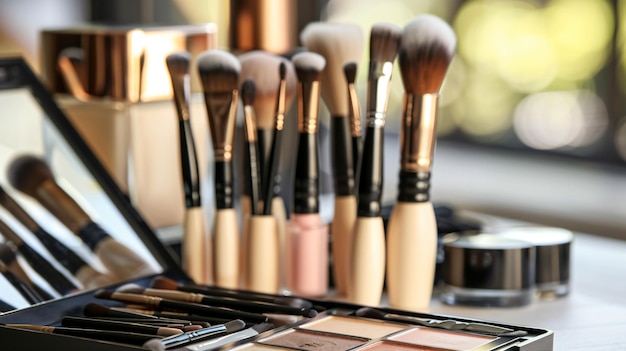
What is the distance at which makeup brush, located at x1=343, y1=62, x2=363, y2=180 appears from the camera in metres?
0.69

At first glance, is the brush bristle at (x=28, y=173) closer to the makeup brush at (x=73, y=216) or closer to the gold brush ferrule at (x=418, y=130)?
the makeup brush at (x=73, y=216)

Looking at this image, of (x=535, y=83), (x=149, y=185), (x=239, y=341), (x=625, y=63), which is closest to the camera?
(x=239, y=341)

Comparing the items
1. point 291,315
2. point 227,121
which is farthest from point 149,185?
point 291,315

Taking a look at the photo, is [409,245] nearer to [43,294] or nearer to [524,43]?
[43,294]

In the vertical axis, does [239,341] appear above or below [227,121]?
below

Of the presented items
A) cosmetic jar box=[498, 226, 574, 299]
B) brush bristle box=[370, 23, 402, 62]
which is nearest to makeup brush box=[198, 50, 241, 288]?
brush bristle box=[370, 23, 402, 62]

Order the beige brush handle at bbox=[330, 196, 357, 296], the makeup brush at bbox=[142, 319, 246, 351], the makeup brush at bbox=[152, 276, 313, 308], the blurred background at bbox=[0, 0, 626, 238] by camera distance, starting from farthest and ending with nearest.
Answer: the blurred background at bbox=[0, 0, 626, 238]
the beige brush handle at bbox=[330, 196, 357, 296]
the makeup brush at bbox=[152, 276, 313, 308]
the makeup brush at bbox=[142, 319, 246, 351]

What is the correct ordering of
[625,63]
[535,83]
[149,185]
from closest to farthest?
[149,185]
[625,63]
[535,83]

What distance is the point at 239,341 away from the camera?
21.9 inches

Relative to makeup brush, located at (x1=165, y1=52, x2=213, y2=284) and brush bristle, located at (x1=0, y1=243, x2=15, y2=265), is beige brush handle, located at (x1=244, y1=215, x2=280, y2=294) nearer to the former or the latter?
makeup brush, located at (x1=165, y1=52, x2=213, y2=284)

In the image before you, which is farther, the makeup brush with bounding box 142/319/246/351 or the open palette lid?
the open palette lid

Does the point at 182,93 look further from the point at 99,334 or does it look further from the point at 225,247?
the point at 99,334

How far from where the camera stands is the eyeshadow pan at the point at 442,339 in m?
0.56

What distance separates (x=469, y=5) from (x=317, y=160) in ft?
4.75
